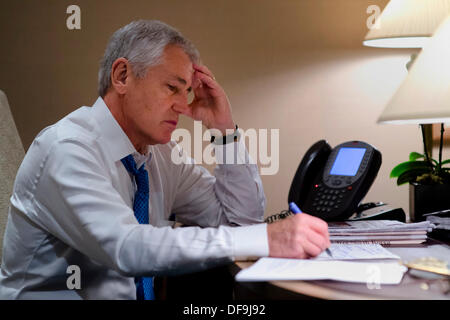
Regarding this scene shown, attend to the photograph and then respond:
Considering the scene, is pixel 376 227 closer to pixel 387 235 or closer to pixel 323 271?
pixel 387 235

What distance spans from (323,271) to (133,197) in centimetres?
56

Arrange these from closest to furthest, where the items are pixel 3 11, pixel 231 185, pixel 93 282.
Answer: pixel 93 282
pixel 231 185
pixel 3 11

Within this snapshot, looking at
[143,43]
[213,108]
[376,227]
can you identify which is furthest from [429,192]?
[143,43]

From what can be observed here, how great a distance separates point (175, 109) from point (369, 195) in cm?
140

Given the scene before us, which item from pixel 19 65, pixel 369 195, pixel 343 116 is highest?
pixel 19 65

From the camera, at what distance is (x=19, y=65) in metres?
2.32

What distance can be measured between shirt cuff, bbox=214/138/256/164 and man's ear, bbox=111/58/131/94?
35cm

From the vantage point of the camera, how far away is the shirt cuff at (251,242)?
0.89 meters

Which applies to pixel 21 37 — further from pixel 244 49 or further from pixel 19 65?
pixel 244 49

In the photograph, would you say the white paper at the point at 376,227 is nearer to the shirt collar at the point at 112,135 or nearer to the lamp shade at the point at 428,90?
the lamp shade at the point at 428,90

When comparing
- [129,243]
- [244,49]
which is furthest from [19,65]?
[129,243]

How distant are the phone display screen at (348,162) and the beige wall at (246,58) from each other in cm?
87

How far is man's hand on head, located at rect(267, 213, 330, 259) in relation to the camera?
0.89m

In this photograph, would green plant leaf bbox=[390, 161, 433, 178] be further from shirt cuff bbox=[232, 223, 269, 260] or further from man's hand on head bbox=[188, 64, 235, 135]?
shirt cuff bbox=[232, 223, 269, 260]
